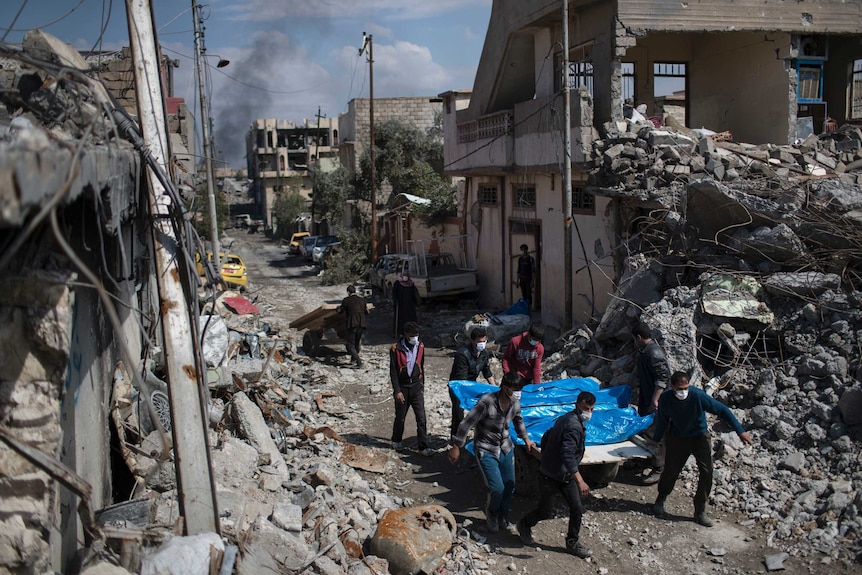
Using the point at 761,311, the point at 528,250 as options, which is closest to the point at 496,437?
the point at 761,311

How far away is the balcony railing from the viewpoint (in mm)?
18078

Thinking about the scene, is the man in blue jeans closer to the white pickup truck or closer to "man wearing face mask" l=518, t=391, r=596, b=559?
"man wearing face mask" l=518, t=391, r=596, b=559

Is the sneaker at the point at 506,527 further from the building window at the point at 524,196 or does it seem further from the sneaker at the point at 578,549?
the building window at the point at 524,196

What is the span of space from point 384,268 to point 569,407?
15114mm

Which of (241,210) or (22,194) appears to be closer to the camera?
(22,194)

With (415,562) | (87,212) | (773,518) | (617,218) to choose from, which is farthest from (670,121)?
(87,212)

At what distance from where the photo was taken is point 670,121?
1627 cm

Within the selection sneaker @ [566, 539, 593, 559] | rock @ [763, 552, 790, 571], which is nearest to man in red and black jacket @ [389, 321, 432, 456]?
sneaker @ [566, 539, 593, 559]

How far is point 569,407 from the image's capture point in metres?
9.16

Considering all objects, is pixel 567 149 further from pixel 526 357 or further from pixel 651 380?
pixel 651 380

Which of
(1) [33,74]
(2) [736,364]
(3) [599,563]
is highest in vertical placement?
(1) [33,74]

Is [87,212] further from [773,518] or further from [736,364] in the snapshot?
[736,364]

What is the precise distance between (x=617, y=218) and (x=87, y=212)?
1089 cm

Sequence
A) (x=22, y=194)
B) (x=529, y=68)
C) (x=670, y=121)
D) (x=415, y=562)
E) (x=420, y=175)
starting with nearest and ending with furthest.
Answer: (x=22, y=194) < (x=415, y=562) < (x=670, y=121) < (x=529, y=68) < (x=420, y=175)
